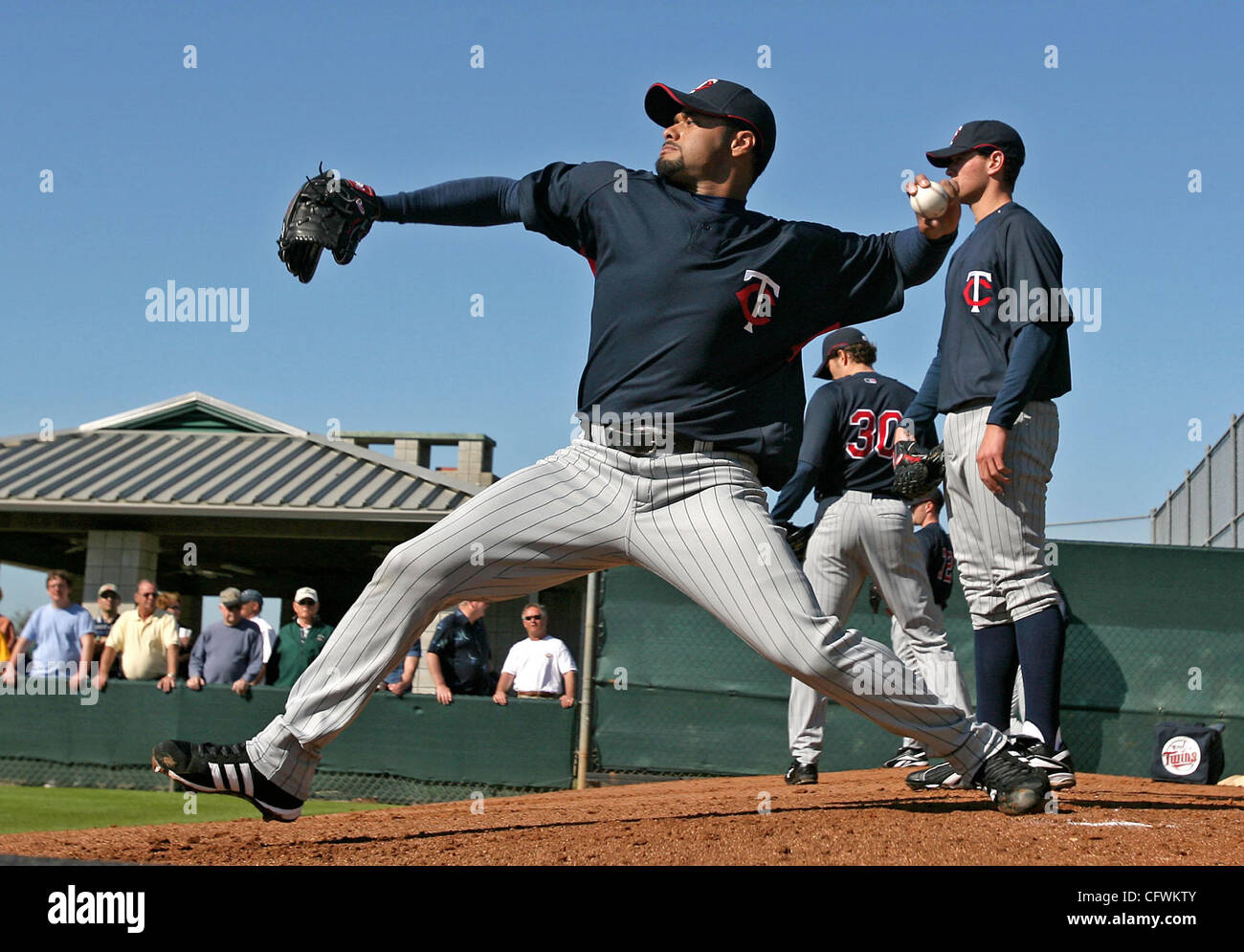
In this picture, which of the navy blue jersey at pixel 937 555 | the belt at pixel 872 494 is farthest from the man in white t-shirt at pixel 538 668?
the belt at pixel 872 494

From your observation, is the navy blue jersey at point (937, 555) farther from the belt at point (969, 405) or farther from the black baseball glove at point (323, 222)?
the black baseball glove at point (323, 222)

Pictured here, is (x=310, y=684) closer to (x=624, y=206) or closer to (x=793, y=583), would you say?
(x=793, y=583)

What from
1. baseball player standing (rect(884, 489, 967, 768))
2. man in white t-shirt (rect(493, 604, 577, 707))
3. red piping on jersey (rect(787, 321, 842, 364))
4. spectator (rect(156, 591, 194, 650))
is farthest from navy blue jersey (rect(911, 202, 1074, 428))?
spectator (rect(156, 591, 194, 650))

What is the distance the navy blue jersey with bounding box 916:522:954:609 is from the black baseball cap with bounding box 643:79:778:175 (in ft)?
13.4

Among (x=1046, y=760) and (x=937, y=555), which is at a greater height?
(x=937, y=555)

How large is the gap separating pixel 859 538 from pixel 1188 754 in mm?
3440

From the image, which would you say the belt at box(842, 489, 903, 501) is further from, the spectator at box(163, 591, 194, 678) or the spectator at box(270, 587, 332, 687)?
the spectator at box(163, 591, 194, 678)

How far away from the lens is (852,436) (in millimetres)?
6215

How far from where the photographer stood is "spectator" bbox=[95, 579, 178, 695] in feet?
35.0

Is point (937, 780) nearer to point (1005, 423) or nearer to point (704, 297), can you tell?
point (1005, 423)

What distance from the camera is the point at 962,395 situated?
4559mm

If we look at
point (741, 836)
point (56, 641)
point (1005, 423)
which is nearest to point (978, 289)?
point (1005, 423)
